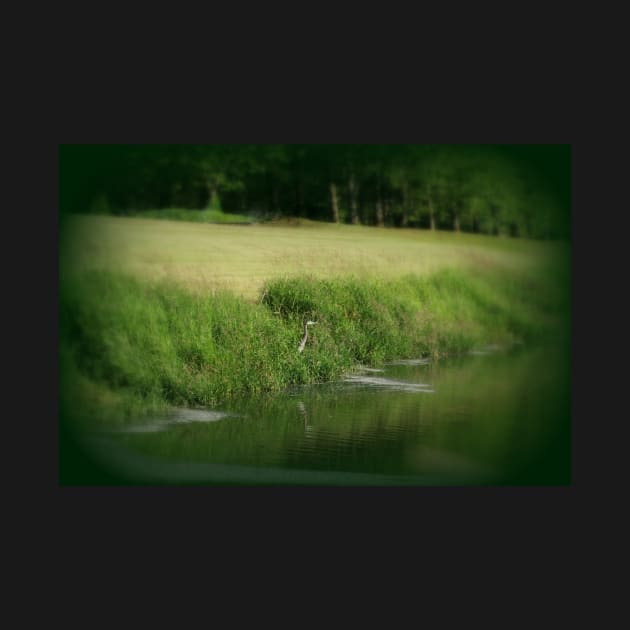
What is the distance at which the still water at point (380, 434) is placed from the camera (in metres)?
9.99

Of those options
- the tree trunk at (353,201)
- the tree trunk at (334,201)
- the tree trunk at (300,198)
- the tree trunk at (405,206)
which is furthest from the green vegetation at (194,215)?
the tree trunk at (405,206)

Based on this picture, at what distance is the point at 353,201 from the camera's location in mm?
10492

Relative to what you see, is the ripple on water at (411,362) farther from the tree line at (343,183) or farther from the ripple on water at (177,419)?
the ripple on water at (177,419)

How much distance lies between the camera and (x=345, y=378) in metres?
10.5

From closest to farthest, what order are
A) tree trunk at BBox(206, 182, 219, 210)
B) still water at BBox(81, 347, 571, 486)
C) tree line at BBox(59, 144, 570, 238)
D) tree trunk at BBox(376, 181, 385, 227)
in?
still water at BBox(81, 347, 571, 486) < tree line at BBox(59, 144, 570, 238) < tree trunk at BBox(206, 182, 219, 210) < tree trunk at BBox(376, 181, 385, 227)

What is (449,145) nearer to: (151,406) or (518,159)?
(518,159)

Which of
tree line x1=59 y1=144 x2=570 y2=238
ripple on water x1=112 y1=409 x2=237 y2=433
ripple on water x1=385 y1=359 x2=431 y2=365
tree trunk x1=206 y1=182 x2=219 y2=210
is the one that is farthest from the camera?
ripple on water x1=385 y1=359 x2=431 y2=365

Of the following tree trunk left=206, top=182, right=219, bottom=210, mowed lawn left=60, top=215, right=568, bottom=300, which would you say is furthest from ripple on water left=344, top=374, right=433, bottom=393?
tree trunk left=206, top=182, right=219, bottom=210

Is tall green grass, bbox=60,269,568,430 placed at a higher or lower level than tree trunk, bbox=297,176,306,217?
lower

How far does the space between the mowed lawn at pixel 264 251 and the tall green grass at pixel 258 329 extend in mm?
108

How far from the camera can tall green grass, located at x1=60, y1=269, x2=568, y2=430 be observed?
32.4ft

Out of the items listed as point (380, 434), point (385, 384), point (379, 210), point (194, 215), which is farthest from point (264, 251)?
point (380, 434)

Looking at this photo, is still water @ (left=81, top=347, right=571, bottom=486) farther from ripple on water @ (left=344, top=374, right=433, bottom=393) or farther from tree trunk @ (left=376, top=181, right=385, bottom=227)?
tree trunk @ (left=376, top=181, right=385, bottom=227)

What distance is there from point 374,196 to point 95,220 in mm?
2580
